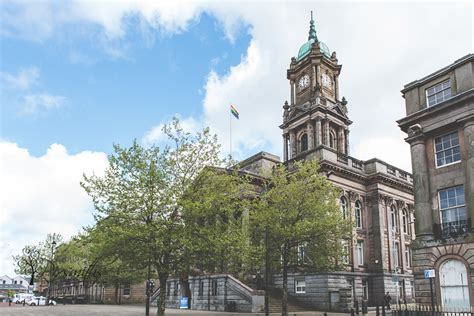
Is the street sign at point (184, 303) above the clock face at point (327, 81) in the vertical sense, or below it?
below

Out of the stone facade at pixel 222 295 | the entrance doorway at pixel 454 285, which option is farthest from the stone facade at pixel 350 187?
the entrance doorway at pixel 454 285

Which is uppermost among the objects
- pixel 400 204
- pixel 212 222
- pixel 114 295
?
pixel 400 204

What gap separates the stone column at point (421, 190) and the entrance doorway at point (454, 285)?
2.09m

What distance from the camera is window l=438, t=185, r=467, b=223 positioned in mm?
24562

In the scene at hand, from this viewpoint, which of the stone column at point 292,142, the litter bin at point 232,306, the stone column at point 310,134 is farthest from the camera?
the stone column at point 292,142

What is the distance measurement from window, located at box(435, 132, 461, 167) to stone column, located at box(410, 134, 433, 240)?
0.82m

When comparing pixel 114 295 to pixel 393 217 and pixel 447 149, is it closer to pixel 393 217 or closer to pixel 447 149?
pixel 393 217

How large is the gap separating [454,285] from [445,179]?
6284 mm

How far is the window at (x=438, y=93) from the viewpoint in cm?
2700

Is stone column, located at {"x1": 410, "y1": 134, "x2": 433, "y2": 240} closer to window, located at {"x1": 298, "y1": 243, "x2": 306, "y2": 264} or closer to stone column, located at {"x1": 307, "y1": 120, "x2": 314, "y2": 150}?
window, located at {"x1": 298, "y1": 243, "x2": 306, "y2": 264}

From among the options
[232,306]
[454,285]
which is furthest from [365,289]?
[454,285]

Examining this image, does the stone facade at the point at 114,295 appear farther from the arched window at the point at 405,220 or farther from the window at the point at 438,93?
the window at the point at 438,93

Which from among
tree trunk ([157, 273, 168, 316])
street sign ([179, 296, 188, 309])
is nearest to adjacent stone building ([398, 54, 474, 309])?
tree trunk ([157, 273, 168, 316])

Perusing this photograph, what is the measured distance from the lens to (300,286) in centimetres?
3828
